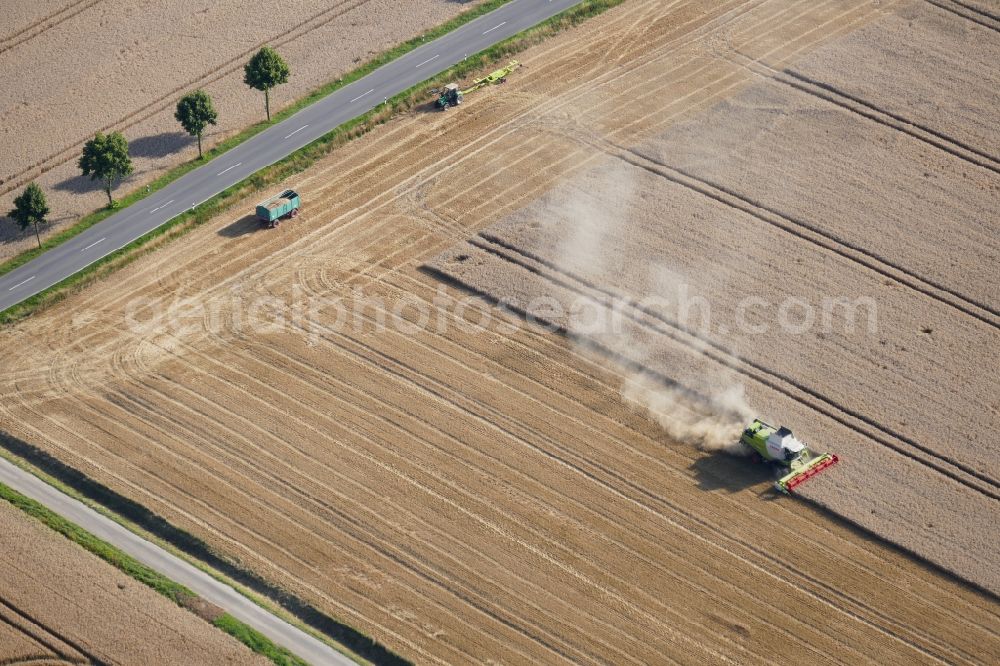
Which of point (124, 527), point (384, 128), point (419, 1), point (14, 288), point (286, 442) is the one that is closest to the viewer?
point (124, 527)

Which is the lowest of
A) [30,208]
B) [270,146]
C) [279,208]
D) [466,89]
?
[279,208]

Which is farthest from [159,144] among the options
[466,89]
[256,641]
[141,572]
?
[256,641]

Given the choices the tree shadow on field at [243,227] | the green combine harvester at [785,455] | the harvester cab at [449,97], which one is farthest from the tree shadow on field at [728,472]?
the harvester cab at [449,97]

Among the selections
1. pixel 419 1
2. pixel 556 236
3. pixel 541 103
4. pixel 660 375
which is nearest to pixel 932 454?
pixel 660 375

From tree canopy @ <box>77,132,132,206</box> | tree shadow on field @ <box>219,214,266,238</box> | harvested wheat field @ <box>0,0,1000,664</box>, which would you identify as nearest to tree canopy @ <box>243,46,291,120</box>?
harvested wheat field @ <box>0,0,1000,664</box>

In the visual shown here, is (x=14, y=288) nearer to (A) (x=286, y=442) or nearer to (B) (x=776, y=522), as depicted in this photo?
(A) (x=286, y=442)

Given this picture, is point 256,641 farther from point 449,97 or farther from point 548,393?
point 449,97
